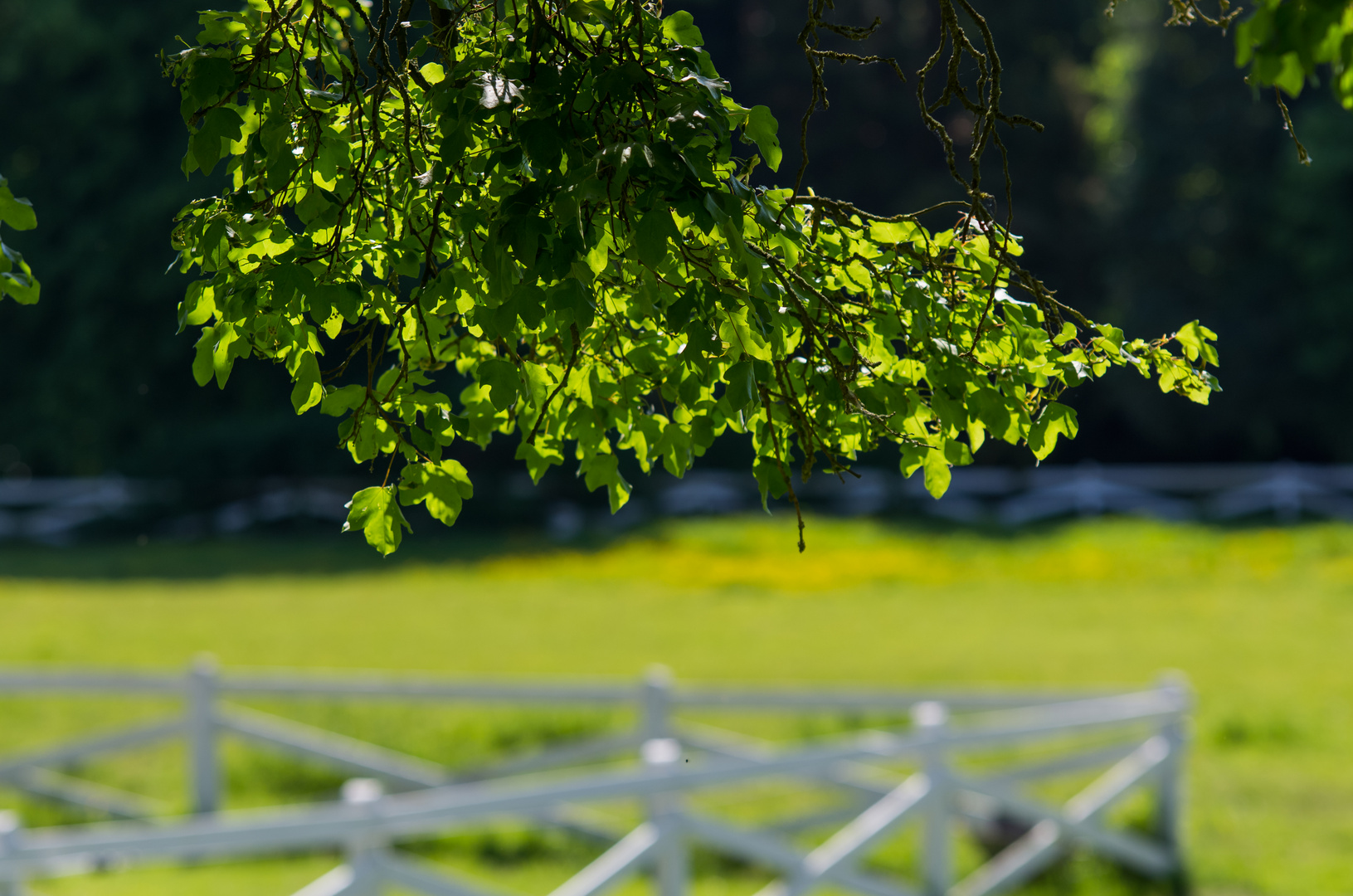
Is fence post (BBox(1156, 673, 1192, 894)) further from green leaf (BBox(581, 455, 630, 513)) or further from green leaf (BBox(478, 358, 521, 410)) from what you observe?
green leaf (BBox(478, 358, 521, 410))

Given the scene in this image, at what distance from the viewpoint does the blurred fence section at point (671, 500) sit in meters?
23.3

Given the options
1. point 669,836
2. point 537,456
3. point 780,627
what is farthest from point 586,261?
point 780,627

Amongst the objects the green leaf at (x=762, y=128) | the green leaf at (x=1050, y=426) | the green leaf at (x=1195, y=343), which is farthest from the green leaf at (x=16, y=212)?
the green leaf at (x=1195, y=343)

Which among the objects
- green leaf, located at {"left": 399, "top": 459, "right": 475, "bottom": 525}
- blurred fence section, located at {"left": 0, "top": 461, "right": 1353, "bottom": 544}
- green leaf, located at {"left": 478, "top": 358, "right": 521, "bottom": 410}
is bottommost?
blurred fence section, located at {"left": 0, "top": 461, "right": 1353, "bottom": 544}

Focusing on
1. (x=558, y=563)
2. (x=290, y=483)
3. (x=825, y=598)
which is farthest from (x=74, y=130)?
(x=825, y=598)

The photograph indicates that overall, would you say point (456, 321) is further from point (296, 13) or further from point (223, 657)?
point (223, 657)

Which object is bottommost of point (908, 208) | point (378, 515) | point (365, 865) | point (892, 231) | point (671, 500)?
point (365, 865)

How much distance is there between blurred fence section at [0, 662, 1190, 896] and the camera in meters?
6.43

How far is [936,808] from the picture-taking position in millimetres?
6992

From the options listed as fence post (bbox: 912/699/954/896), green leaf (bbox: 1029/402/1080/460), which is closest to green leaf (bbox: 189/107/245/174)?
green leaf (bbox: 1029/402/1080/460)

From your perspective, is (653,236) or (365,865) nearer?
(653,236)

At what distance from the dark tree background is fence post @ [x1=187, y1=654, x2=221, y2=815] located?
14882mm

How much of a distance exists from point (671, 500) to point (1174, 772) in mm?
15797

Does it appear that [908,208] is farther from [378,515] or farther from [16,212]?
[378,515]
